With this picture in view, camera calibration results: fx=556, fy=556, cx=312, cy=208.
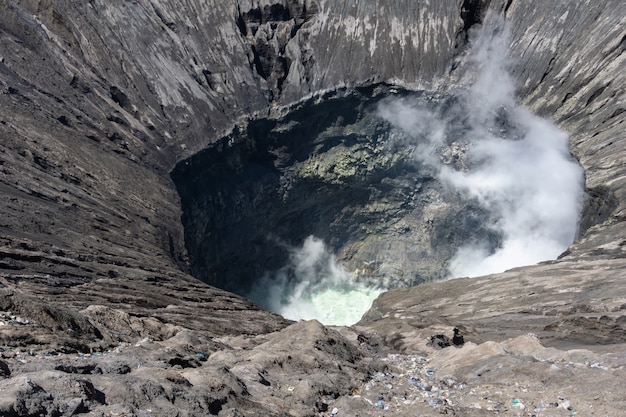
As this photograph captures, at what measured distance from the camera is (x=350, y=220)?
55875 millimetres

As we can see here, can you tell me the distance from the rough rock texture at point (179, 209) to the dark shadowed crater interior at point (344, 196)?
8.36 feet

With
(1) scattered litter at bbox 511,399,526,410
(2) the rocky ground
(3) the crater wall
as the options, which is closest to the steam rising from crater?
(3) the crater wall

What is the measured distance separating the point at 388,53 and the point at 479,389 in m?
43.0

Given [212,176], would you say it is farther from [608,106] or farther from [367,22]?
[608,106]

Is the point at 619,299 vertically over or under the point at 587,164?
under

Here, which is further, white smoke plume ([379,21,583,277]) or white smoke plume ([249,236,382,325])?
white smoke plume ([249,236,382,325])

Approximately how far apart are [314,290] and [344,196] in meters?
9.69

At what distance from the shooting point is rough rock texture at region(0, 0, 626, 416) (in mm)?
12492

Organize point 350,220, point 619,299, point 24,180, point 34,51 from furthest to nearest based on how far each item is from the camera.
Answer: point 350,220
point 34,51
point 24,180
point 619,299

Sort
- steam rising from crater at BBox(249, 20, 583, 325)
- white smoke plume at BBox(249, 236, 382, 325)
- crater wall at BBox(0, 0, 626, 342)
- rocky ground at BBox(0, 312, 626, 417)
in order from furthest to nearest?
white smoke plume at BBox(249, 236, 382, 325), steam rising from crater at BBox(249, 20, 583, 325), crater wall at BBox(0, 0, 626, 342), rocky ground at BBox(0, 312, 626, 417)

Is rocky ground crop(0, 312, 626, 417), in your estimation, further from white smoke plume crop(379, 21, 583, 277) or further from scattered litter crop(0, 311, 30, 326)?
white smoke plume crop(379, 21, 583, 277)

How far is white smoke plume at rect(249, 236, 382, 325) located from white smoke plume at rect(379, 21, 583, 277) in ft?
32.8

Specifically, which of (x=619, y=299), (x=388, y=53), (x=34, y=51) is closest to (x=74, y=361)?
(x=619, y=299)

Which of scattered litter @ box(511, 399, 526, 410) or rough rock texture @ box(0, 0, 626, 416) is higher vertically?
rough rock texture @ box(0, 0, 626, 416)
